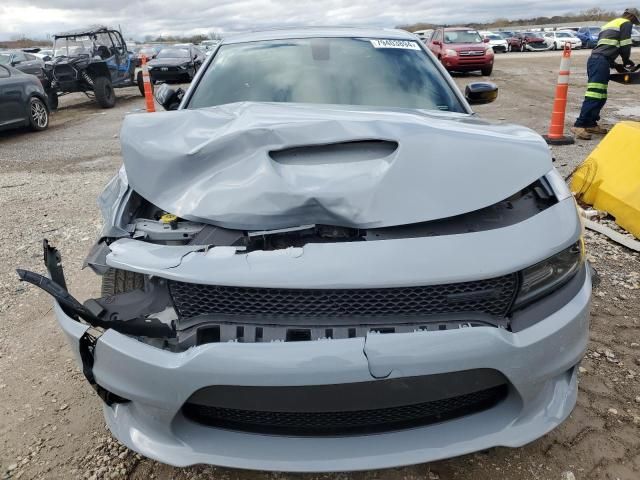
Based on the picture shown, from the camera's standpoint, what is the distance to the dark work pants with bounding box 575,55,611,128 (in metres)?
7.25

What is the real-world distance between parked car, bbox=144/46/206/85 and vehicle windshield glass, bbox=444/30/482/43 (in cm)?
876

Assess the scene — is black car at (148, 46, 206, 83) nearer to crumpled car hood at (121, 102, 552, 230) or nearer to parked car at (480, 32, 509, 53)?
crumpled car hood at (121, 102, 552, 230)

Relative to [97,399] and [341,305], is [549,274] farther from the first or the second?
[97,399]

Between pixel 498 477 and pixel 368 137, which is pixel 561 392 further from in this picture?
pixel 368 137

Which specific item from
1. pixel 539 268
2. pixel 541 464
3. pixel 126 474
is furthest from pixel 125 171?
pixel 541 464

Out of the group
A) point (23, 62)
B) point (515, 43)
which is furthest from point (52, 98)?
point (515, 43)

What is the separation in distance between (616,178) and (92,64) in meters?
12.1

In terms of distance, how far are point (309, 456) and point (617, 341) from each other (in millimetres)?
1913

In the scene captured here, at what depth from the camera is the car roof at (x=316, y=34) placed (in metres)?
3.43

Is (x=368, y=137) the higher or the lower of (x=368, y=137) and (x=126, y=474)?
the higher

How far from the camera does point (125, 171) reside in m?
2.12

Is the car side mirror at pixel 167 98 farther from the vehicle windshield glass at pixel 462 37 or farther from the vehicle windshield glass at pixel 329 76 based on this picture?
the vehicle windshield glass at pixel 462 37

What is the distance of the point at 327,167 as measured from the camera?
1871mm

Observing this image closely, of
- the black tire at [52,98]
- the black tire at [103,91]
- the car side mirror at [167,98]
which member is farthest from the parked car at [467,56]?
the car side mirror at [167,98]
